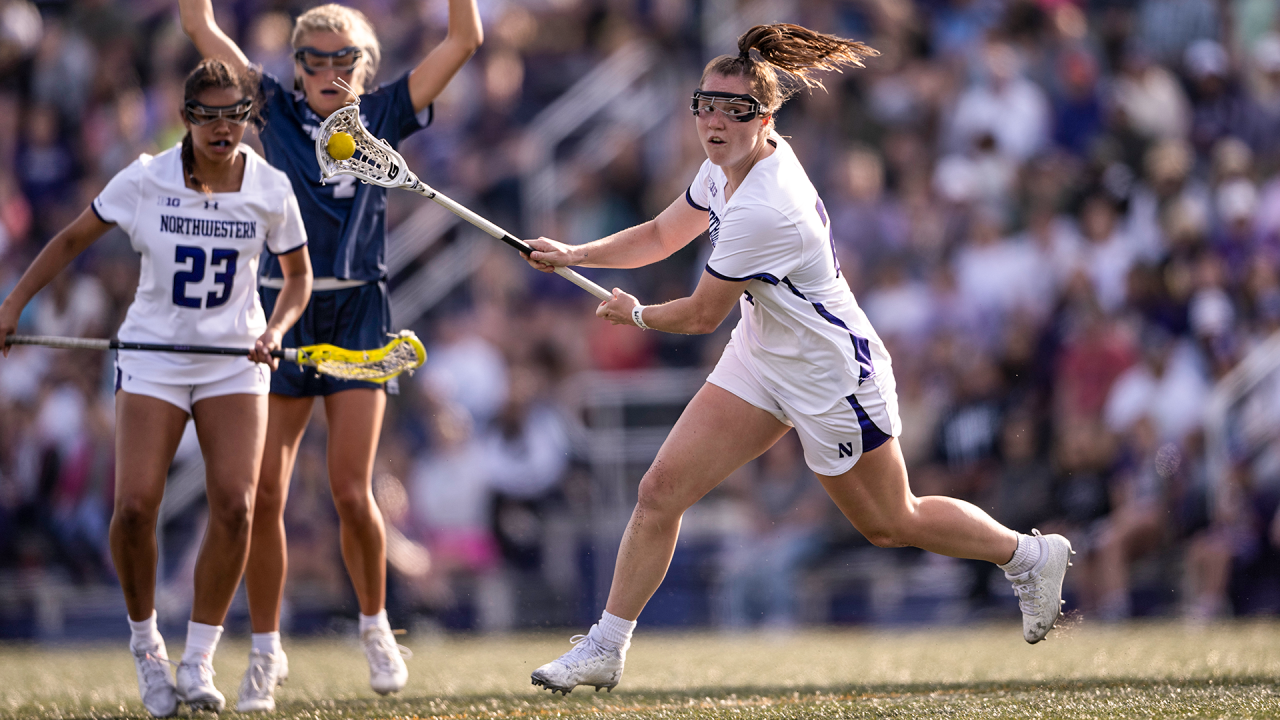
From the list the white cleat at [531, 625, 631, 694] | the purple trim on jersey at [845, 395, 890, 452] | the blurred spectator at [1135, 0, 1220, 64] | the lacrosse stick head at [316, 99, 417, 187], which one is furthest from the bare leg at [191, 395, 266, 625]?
the blurred spectator at [1135, 0, 1220, 64]

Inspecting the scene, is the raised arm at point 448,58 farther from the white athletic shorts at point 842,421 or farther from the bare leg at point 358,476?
the white athletic shorts at point 842,421

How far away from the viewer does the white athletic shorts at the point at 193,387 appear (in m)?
4.61

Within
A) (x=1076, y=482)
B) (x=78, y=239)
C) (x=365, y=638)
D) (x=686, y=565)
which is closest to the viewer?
(x=78, y=239)

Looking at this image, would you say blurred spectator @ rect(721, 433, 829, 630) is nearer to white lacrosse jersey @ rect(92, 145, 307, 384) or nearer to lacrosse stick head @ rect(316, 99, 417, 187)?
lacrosse stick head @ rect(316, 99, 417, 187)

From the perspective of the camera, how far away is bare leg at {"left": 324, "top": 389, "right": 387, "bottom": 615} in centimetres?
509

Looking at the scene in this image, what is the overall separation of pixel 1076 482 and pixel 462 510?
4141mm

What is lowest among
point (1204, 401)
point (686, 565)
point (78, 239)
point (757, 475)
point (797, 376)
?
point (686, 565)

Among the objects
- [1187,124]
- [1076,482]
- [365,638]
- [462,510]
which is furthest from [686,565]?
[1187,124]

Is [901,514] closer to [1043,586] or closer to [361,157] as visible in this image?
[1043,586]

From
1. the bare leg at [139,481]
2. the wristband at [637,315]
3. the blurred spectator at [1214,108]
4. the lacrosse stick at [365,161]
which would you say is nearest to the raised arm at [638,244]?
the lacrosse stick at [365,161]

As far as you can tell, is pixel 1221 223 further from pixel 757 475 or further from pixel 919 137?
pixel 757 475

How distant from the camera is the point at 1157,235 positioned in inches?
368

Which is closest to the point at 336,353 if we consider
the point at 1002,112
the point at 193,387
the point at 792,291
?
the point at 193,387

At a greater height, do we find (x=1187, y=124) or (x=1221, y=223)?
(x=1187, y=124)
